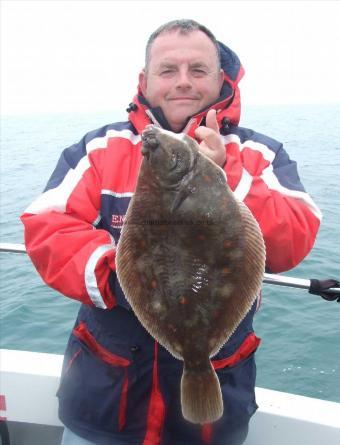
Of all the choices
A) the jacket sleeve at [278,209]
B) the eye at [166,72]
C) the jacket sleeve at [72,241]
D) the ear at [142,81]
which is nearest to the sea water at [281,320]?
the jacket sleeve at [278,209]

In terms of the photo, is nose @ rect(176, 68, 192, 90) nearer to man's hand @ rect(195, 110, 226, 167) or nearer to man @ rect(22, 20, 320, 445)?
man @ rect(22, 20, 320, 445)

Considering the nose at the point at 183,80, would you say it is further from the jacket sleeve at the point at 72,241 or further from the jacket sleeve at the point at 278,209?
the jacket sleeve at the point at 72,241

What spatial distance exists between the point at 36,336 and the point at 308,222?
5.60m

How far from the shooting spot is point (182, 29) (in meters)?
2.69

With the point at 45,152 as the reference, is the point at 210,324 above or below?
above

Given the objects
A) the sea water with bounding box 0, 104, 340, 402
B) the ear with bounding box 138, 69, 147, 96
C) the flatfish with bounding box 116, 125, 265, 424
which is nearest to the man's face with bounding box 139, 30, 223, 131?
the ear with bounding box 138, 69, 147, 96

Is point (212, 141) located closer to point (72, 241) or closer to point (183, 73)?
point (183, 73)

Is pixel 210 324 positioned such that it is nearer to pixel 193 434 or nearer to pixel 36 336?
pixel 193 434

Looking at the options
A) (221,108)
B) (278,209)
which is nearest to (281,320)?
(221,108)

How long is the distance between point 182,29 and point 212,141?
0.82 meters

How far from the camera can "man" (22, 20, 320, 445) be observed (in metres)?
2.32

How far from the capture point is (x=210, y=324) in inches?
84.0

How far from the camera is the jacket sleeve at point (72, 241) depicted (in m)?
2.28

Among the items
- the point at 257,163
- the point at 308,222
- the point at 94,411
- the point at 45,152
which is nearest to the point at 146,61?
the point at 257,163
